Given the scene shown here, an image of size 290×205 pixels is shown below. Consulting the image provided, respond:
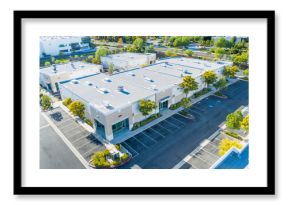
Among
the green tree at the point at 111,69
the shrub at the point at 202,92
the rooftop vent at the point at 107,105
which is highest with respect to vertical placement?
the green tree at the point at 111,69

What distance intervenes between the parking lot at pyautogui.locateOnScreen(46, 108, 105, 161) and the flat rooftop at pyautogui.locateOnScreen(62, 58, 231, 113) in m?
2.83

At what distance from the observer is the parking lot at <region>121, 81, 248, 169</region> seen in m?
16.2

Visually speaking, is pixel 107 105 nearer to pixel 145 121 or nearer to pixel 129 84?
pixel 145 121

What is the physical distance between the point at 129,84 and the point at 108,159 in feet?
35.7

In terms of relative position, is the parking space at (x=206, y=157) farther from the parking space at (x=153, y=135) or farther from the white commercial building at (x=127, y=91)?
the white commercial building at (x=127, y=91)

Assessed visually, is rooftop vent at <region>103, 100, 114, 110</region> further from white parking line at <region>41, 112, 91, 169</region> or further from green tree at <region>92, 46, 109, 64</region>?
green tree at <region>92, 46, 109, 64</region>

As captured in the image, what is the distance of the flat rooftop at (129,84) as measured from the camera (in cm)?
2097

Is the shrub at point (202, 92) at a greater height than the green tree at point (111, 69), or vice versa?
the green tree at point (111, 69)

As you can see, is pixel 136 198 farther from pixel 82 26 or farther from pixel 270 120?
pixel 82 26

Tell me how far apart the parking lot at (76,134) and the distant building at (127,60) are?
1700cm

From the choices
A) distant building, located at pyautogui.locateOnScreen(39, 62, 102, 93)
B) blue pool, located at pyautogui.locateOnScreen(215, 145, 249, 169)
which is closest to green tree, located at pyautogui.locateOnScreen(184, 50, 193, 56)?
distant building, located at pyautogui.locateOnScreen(39, 62, 102, 93)

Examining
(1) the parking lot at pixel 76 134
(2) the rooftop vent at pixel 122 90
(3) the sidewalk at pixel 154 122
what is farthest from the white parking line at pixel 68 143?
(2) the rooftop vent at pixel 122 90
